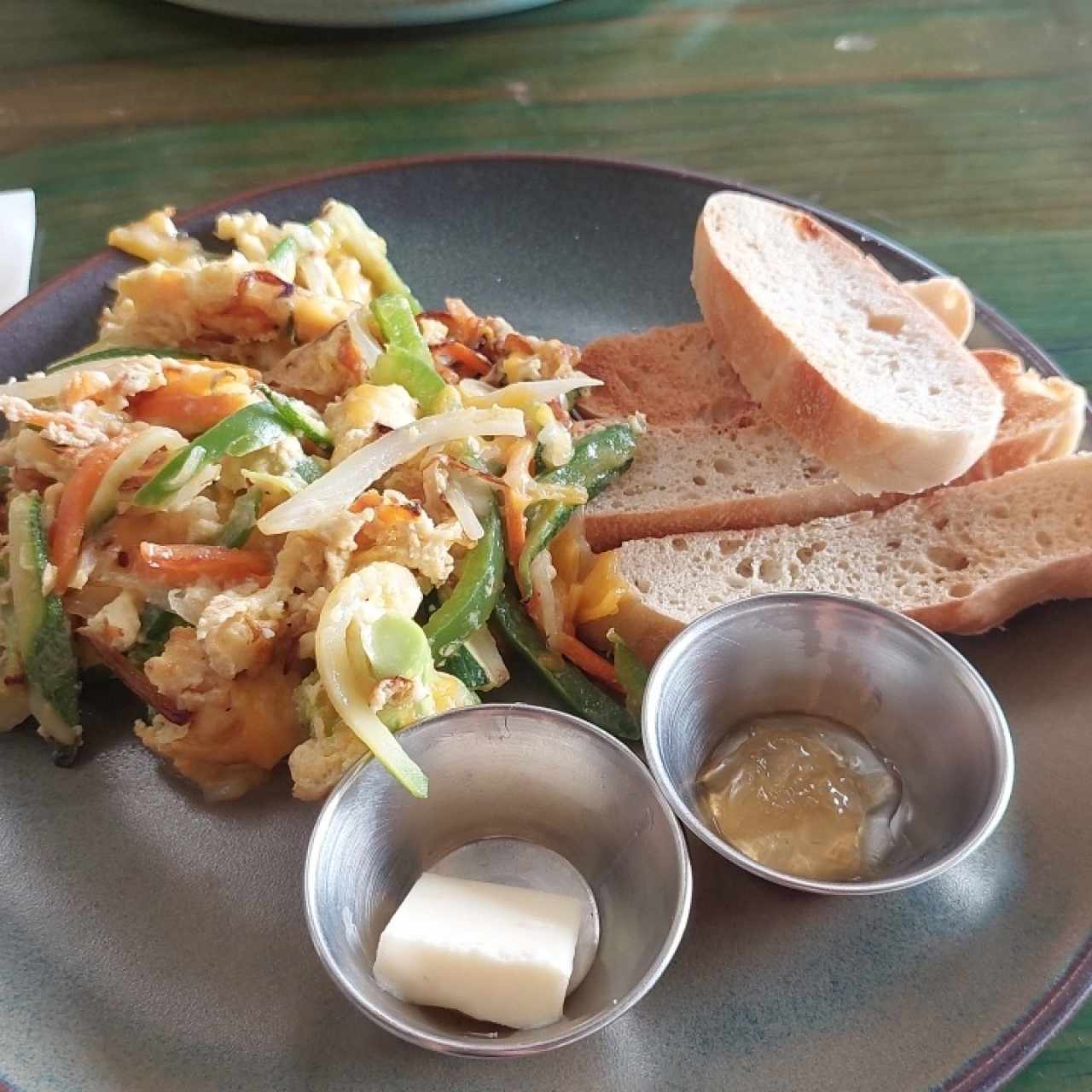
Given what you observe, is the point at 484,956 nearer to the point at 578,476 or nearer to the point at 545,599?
the point at 545,599

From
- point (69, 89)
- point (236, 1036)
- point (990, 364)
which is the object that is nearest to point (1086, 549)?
point (990, 364)

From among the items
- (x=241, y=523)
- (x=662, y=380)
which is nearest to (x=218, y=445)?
(x=241, y=523)

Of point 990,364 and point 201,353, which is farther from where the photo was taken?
point 990,364

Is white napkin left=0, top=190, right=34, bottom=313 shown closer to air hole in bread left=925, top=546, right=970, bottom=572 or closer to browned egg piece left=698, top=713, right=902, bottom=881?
browned egg piece left=698, top=713, right=902, bottom=881

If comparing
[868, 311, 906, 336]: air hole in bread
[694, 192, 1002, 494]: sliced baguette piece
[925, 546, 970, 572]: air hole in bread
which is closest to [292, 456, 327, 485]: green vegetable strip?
[694, 192, 1002, 494]: sliced baguette piece

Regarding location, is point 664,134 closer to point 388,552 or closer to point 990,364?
point 990,364

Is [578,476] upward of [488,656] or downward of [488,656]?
upward

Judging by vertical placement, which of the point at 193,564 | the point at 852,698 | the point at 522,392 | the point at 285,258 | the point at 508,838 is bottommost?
the point at 508,838
